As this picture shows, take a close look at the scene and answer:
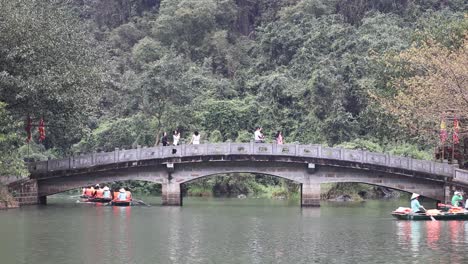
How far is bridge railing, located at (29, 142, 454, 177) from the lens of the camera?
1993 inches

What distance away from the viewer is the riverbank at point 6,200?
4735 centimetres

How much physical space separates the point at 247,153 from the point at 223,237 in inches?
745

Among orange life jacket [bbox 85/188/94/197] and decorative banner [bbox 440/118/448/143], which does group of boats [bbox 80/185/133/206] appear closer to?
orange life jacket [bbox 85/188/94/197]

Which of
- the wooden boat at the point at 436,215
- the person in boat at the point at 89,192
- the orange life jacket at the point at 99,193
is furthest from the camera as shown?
the person in boat at the point at 89,192

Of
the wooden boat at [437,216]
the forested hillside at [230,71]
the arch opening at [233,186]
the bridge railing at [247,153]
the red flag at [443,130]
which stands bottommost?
the wooden boat at [437,216]

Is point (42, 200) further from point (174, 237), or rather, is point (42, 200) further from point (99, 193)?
point (174, 237)

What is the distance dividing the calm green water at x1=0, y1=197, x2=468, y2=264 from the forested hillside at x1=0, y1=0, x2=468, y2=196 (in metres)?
6.63

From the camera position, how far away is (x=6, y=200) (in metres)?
47.7

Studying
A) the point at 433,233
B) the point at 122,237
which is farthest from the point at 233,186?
the point at 122,237

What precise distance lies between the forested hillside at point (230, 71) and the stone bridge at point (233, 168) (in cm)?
229

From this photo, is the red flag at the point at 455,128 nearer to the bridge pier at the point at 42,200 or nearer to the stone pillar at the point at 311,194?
the stone pillar at the point at 311,194

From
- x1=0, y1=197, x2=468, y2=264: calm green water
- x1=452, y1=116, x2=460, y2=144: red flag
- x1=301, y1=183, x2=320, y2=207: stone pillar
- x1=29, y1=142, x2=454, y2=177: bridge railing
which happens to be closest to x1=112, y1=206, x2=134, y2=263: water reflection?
x1=0, y1=197, x2=468, y2=264: calm green water

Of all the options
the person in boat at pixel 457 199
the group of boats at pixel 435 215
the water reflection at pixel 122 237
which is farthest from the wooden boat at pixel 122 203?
the person in boat at pixel 457 199

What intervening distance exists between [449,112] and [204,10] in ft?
134
